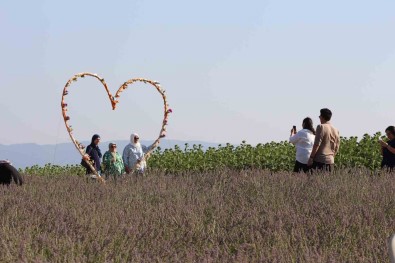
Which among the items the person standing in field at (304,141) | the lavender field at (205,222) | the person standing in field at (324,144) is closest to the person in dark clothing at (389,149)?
the person standing in field at (324,144)

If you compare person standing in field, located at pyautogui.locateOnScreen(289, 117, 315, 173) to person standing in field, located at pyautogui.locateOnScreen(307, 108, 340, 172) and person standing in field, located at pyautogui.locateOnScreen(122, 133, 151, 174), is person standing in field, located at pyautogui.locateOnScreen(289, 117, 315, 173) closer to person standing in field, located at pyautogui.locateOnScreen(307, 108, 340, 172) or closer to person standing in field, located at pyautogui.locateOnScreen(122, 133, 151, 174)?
person standing in field, located at pyautogui.locateOnScreen(307, 108, 340, 172)

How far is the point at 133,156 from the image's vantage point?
529 inches

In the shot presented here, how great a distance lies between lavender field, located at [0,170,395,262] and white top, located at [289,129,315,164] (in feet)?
6.70

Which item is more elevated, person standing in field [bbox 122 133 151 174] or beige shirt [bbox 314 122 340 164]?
beige shirt [bbox 314 122 340 164]

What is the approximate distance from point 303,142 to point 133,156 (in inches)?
120

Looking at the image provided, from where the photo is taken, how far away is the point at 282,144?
19.6m

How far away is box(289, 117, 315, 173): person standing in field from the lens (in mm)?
11578

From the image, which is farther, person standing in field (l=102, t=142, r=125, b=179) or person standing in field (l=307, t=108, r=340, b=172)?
person standing in field (l=102, t=142, r=125, b=179)

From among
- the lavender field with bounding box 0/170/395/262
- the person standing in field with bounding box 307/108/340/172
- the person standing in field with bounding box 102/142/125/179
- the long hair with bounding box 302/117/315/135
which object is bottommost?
the lavender field with bounding box 0/170/395/262

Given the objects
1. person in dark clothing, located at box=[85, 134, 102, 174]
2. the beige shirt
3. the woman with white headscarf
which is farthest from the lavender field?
person in dark clothing, located at box=[85, 134, 102, 174]

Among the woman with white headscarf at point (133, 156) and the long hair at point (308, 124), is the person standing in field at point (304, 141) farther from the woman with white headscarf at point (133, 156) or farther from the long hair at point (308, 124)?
the woman with white headscarf at point (133, 156)

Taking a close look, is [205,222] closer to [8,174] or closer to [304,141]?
[8,174]

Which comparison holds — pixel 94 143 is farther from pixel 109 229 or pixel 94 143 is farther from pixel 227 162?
pixel 109 229

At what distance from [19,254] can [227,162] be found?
13.4 metres
